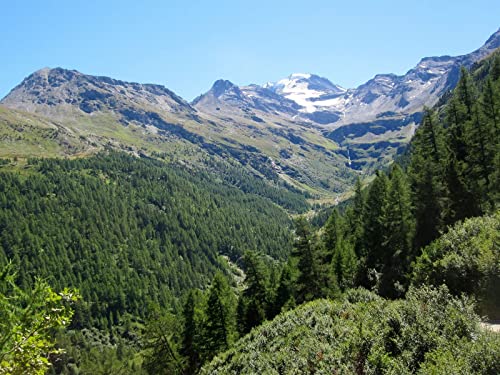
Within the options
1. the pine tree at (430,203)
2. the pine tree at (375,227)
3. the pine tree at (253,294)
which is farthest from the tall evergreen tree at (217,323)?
the pine tree at (430,203)

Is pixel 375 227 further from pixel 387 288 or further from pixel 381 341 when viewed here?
pixel 381 341

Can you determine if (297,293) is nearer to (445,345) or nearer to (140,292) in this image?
(445,345)

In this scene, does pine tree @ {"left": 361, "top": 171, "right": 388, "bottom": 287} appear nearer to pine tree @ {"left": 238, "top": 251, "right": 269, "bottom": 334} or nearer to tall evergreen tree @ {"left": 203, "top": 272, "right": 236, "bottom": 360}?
pine tree @ {"left": 238, "top": 251, "right": 269, "bottom": 334}

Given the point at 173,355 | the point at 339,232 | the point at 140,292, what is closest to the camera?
the point at 173,355

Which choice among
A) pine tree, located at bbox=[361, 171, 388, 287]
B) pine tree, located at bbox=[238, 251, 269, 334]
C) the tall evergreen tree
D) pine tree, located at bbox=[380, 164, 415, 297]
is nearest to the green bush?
pine tree, located at bbox=[380, 164, 415, 297]

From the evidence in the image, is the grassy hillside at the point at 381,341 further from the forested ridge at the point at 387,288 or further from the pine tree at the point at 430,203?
the pine tree at the point at 430,203

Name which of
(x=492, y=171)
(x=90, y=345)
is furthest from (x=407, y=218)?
(x=90, y=345)

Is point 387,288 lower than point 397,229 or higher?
lower

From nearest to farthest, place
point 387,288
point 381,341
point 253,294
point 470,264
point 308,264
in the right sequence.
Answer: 1. point 381,341
2. point 470,264
3. point 387,288
4. point 308,264
5. point 253,294

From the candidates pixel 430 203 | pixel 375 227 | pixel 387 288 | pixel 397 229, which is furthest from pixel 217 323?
pixel 430 203

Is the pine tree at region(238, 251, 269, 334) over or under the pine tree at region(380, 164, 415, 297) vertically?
under

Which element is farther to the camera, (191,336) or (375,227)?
(375,227)

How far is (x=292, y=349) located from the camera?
23188mm

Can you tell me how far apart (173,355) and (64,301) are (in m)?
48.6
